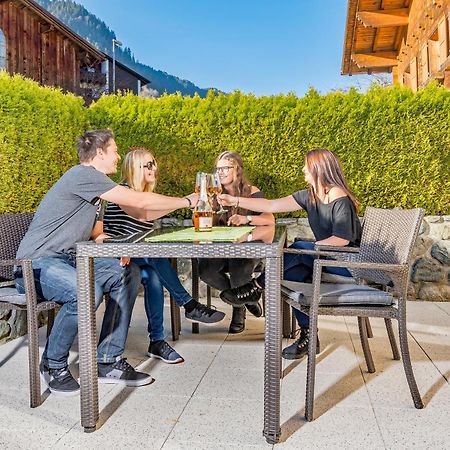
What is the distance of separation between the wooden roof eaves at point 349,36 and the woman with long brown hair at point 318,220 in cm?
767

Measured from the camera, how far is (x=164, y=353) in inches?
134

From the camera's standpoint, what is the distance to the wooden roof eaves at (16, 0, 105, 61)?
53.1 ft

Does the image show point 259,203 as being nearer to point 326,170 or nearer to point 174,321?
point 326,170

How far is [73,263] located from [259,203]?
4.37ft

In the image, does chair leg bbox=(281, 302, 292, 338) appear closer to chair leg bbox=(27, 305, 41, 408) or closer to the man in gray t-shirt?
the man in gray t-shirt

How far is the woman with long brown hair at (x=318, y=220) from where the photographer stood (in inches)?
137

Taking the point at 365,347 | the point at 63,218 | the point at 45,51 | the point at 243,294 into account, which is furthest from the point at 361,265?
the point at 45,51

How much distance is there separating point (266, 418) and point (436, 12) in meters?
7.79

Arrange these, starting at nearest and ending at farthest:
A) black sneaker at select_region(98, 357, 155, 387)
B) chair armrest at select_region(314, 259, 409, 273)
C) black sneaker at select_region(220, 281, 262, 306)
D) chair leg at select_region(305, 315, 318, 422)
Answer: chair leg at select_region(305, 315, 318, 422), chair armrest at select_region(314, 259, 409, 273), black sneaker at select_region(98, 357, 155, 387), black sneaker at select_region(220, 281, 262, 306)

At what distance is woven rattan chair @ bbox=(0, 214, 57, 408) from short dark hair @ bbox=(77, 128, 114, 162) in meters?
0.57

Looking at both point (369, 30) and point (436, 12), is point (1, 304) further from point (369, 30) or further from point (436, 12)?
point (369, 30)

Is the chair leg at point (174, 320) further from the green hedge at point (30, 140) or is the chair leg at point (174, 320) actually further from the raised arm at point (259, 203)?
the green hedge at point (30, 140)

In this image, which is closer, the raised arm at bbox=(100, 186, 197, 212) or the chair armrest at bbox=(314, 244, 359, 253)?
the raised arm at bbox=(100, 186, 197, 212)

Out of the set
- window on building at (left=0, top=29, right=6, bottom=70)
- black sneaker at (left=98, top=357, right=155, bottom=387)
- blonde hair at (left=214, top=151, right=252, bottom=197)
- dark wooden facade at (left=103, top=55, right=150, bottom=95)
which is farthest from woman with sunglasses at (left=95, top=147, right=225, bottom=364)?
dark wooden facade at (left=103, top=55, right=150, bottom=95)
